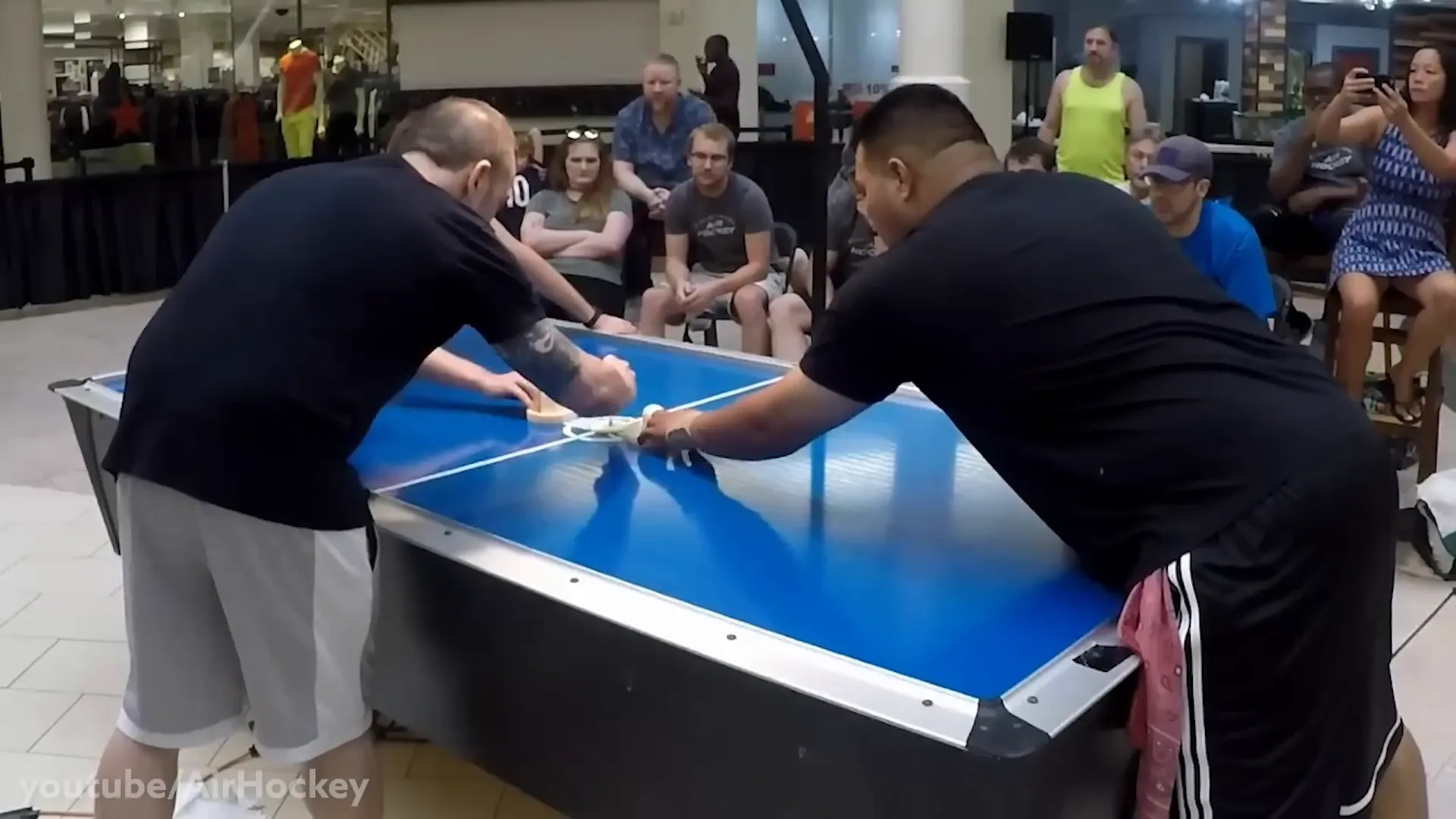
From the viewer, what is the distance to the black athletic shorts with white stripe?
1.54 meters

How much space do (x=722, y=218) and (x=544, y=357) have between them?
2.48m

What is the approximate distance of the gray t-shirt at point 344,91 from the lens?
33.4 feet

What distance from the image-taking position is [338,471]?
191 centimetres

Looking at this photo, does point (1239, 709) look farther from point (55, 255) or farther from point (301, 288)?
point (55, 255)

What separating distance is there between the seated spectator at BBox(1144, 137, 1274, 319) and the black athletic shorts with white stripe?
196 centimetres

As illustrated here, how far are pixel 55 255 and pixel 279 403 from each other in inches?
248

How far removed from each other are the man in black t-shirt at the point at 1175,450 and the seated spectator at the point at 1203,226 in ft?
5.58

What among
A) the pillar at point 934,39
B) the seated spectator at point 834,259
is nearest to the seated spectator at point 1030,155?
the seated spectator at point 834,259

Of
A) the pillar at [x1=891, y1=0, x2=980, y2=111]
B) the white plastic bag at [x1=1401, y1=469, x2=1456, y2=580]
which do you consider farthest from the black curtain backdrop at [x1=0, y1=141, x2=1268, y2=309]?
the white plastic bag at [x1=1401, y1=469, x2=1456, y2=580]

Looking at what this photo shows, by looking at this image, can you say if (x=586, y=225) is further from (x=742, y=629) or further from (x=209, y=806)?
(x=742, y=629)

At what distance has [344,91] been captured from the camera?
404 inches

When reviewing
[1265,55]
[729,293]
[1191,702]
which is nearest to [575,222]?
[729,293]

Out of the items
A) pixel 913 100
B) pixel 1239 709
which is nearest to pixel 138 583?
pixel 913 100

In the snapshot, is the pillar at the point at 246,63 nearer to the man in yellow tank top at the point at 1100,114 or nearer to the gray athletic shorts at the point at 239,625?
the man in yellow tank top at the point at 1100,114
